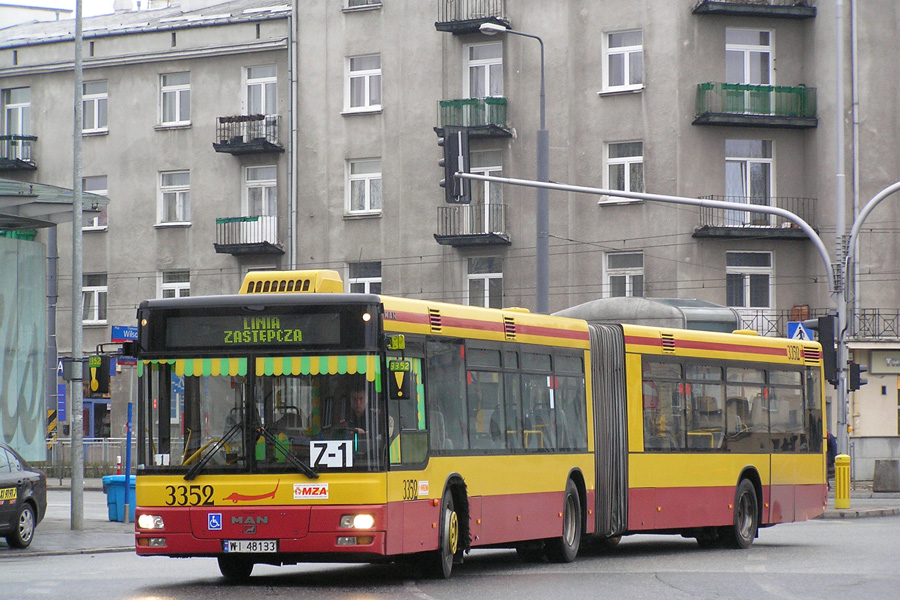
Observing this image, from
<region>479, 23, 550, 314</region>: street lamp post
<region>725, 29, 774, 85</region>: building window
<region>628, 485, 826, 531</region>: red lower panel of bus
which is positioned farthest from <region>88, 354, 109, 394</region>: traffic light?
<region>725, 29, 774, 85</region>: building window

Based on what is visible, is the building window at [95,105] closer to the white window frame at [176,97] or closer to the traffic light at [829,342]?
the white window frame at [176,97]

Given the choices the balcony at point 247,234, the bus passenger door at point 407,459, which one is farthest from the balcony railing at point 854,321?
the bus passenger door at point 407,459

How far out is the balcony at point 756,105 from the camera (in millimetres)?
39281

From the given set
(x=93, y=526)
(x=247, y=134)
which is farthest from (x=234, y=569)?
(x=247, y=134)

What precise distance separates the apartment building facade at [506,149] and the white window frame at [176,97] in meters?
0.06

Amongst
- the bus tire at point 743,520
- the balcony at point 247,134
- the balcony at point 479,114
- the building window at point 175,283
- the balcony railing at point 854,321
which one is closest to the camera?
the bus tire at point 743,520

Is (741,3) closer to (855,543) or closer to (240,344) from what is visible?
(855,543)

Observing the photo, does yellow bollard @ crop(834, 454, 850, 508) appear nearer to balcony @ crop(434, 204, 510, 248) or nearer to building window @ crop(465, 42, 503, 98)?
balcony @ crop(434, 204, 510, 248)

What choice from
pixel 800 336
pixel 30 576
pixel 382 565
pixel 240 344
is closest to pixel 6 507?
pixel 30 576

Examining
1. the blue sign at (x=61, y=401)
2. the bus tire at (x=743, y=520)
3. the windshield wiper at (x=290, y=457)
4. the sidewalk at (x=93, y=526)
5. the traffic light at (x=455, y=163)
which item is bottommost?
the sidewalk at (x=93, y=526)

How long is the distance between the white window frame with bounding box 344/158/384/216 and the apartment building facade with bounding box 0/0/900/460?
0.06m

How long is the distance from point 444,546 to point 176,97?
33.9 m

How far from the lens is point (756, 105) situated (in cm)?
3962

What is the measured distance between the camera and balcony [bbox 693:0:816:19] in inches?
1539
